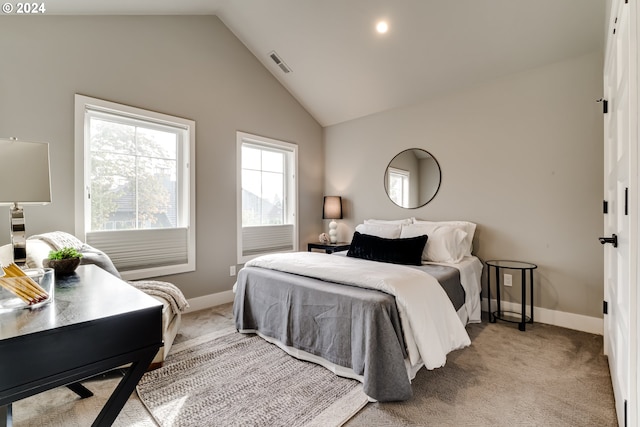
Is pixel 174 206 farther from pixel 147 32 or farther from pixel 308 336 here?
pixel 308 336

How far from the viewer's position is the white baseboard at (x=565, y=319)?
2711mm

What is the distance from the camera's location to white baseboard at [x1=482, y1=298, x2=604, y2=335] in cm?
271

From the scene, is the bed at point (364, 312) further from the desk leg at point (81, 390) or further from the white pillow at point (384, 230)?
the desk leg at point (81, 390)

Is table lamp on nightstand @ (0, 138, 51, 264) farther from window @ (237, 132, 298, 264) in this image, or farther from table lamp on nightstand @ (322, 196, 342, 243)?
table lamp on nightstand @ (322, 196, 342, 243)

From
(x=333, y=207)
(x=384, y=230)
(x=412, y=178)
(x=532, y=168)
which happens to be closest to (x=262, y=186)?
(x=333, y=207)

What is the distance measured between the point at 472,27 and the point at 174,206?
11.3 ft

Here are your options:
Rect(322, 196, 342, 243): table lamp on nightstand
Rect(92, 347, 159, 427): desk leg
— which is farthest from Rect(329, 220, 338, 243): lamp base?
Rect(92, 347, 159, 427): desk leg

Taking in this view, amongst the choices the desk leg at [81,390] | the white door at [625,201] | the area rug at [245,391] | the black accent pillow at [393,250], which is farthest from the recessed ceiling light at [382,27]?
the desk leg at [81,390]

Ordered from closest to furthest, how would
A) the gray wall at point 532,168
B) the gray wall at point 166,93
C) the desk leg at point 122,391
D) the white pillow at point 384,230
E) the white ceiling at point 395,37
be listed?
the desk leg at point 122,391, the gray wall at point 166,93, the white ceiling at point 395,37, the gray wall at point 532,168, the white pillow at point 384,230

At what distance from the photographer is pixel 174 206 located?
3.35 meters

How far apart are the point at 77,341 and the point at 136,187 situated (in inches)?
101

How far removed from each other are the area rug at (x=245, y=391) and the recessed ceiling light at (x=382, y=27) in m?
3.16

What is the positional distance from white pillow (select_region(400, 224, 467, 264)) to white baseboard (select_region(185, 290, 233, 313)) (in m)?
2.30

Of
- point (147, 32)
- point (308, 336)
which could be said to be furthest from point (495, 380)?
point (147, 32)
